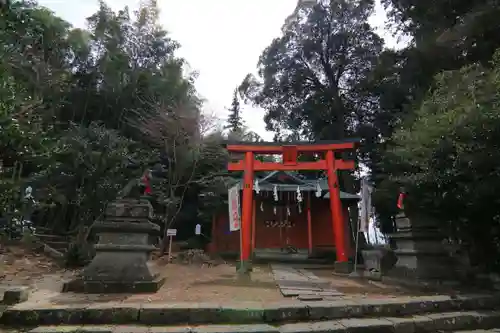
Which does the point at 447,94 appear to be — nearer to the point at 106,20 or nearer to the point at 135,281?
the point at 135,281

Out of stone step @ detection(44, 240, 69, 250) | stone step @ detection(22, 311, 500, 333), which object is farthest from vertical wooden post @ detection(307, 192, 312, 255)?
stone step @ detection(44, 240, 69, 250)

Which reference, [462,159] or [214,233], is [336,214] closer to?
[462,159]

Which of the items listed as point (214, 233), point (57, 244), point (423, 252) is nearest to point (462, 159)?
point (423, 252)

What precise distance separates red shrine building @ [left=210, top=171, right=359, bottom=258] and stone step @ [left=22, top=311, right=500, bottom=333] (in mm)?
11259

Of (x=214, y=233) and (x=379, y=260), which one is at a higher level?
(x=214, y=233)

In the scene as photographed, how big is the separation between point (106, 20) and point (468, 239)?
21470mm

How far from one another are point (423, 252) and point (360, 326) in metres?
3.79

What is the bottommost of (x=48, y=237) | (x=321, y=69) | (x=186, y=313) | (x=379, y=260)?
(x=186, y=313)

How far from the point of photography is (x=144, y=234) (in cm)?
595

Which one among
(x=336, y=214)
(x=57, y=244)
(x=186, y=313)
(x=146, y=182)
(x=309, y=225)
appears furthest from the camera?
(x=309, y=225)

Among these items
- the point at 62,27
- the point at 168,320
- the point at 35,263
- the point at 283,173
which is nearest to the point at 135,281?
the point at 168,320

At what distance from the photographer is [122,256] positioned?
5723mm

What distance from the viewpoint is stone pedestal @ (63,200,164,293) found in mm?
5480

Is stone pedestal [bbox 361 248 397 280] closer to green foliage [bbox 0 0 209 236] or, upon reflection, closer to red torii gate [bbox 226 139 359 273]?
red torii gate [bbox 226 139 359 273]
